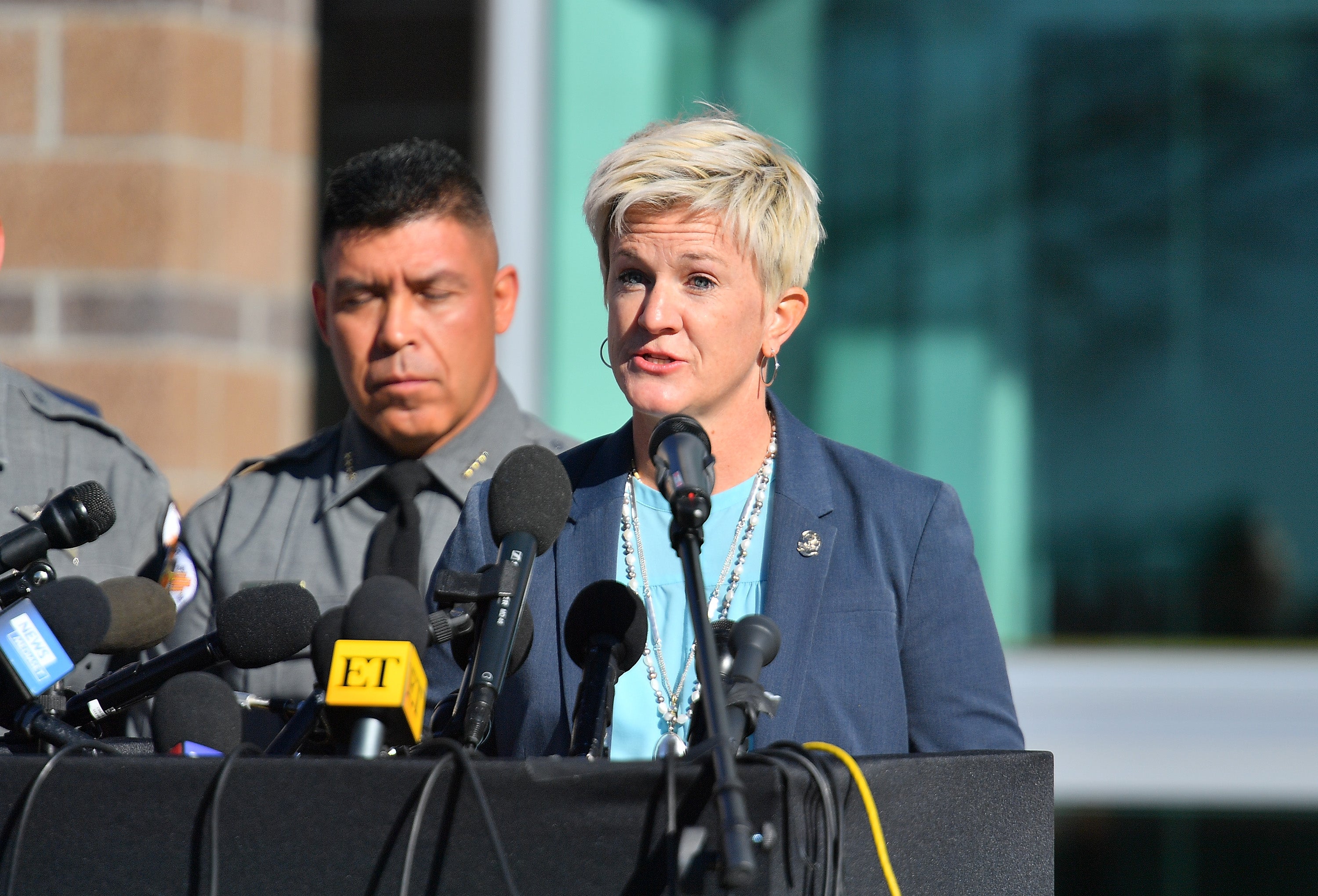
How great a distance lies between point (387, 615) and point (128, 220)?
338 cm

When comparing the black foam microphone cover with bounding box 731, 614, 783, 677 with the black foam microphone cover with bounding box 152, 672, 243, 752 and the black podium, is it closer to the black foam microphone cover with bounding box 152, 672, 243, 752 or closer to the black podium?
the black podium

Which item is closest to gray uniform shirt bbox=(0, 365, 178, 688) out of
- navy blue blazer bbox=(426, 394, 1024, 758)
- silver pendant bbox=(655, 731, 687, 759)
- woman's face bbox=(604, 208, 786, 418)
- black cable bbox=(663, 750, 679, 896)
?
navy blue blazer bbox=(426, 394, 1024, 758)

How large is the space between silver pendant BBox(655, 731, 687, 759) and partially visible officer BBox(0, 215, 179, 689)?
1.25 meters

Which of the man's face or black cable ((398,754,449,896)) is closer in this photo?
black cable ((398,754,449,896))

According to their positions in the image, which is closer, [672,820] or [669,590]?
[672,820]

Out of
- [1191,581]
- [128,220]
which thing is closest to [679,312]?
[128,220]

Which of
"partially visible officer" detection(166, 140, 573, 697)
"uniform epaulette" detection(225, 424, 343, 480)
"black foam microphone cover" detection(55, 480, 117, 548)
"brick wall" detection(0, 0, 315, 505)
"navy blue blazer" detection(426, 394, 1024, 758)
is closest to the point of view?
"black foam microphone cover" detection(55, 480, 117, 548)

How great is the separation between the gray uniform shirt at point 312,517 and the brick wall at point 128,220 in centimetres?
137

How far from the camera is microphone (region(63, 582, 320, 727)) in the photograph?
5.41ft

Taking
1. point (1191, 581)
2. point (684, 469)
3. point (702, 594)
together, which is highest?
point (684, 469)

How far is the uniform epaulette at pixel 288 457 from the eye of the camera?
126 inches

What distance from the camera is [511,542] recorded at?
1.65 metres

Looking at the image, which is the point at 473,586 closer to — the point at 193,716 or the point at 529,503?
the point at 529,503

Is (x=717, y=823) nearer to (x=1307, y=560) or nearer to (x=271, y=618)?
(x=271, y=618)
